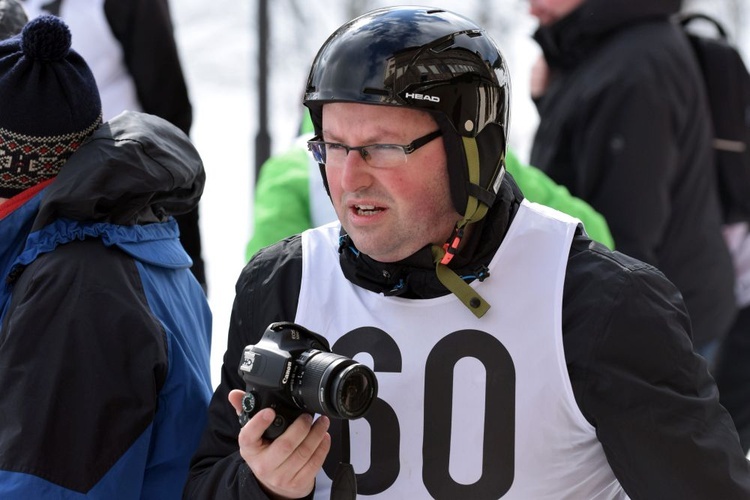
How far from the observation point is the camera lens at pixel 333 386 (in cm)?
224

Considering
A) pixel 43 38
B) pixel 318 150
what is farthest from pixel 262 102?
pixel 318 150

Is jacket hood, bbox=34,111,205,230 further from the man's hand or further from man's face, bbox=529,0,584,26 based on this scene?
man's face, bbox=529,0,584,26

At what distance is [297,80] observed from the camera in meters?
14.6

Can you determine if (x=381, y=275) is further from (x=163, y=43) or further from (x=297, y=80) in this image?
(x=297, y=80)

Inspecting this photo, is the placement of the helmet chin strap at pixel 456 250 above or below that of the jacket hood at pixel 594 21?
above

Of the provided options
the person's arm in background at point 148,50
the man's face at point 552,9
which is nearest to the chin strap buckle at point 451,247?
the person's arm in background at point 148,50

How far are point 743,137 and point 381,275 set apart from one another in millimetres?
3121

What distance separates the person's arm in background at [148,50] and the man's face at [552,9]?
1.60 metres

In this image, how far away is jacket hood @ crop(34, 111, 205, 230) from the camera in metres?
2.59

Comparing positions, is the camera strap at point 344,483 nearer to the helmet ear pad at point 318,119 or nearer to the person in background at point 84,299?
the person in background at point 84,299

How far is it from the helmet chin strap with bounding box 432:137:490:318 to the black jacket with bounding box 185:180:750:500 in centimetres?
3

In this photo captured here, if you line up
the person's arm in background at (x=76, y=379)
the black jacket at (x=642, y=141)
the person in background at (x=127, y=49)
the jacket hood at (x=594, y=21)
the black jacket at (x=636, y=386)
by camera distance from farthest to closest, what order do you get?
the jacket hood at (x=594, y=21)
the black jacket at (x=642, y=141)
the person in background at (x=127, y=49)
the person's arm in background at (x=76, y=379)
the black jacket at (x=636, y=386)

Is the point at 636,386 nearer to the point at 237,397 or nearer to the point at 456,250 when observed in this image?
the point at 456,250

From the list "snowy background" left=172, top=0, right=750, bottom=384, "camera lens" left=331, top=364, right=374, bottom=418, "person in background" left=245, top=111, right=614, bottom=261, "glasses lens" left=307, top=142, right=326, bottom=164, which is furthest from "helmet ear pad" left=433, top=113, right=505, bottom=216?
"snowy background" left=172, top=0, right=750, bottom=384
